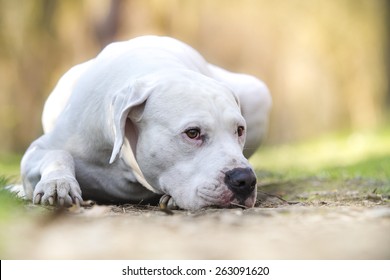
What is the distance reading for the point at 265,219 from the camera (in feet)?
12.7

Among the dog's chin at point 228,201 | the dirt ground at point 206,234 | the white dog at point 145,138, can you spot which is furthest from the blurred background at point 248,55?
the dirt ground at point 206,234

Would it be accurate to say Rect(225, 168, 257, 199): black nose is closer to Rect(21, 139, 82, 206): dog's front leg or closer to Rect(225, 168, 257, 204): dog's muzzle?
Rect(225, 168, 257, 204): dog's muzzle

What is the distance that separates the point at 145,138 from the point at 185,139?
0.98 ft

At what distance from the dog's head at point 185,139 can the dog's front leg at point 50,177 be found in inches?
14.5

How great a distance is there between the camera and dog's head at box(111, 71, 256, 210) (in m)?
4.28

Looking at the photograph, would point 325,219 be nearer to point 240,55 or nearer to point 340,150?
point 340,150

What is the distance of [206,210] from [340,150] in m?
9.40

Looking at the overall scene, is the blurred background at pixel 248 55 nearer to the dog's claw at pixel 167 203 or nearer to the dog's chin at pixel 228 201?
the dog's claw at pixel 167 203

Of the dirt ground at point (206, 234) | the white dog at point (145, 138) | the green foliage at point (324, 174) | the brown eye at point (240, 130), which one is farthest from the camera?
the green foliage at point (324, 174)

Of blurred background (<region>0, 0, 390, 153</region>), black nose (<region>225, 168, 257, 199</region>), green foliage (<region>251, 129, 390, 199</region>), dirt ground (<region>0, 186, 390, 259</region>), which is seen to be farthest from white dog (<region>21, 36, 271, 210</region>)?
blurred background (<region>0, 0, 390, 153</region>)

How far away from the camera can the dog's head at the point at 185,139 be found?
14.0 ft

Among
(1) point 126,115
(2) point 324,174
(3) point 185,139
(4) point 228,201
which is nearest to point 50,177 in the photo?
(1) point 126,115

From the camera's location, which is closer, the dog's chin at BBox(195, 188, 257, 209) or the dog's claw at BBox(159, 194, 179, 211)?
the dog's chin at BBox(195, 188, 257, 209)
